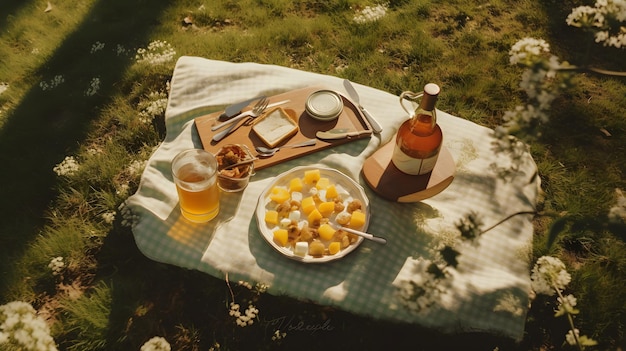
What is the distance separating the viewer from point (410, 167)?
3.21 m

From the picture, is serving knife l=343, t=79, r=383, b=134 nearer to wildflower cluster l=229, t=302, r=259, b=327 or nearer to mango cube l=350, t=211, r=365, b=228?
mango cube l=350, t=211, r=365, b=228

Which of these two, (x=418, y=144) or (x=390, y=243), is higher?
(x=418, y=144)

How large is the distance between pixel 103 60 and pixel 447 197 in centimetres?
375

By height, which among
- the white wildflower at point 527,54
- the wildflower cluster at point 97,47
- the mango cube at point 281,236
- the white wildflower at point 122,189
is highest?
the white wildflower at point 527,54

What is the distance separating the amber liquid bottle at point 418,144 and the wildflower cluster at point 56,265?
2436 millimetres

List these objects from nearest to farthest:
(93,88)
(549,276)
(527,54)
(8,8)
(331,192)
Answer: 1. (527,54)
2. (549,276)
3. (331,192)
4. (93,88)
5. (8,8)

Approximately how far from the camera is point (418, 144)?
3.08 m

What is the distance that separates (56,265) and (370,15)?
3840 mm

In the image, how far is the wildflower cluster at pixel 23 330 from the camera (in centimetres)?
241

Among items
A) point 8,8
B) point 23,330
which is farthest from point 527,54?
point 8,8

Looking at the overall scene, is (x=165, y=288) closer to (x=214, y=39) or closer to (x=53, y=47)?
(x=214, y=39)

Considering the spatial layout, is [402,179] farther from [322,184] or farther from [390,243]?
[322,184]

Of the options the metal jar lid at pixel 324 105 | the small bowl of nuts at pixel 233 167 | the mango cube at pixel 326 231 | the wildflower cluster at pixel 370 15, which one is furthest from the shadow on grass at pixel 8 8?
the mango cube at pixel 326 231

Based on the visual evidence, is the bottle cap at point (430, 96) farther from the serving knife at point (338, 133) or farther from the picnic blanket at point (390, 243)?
the serving knife at point (338, 133)
